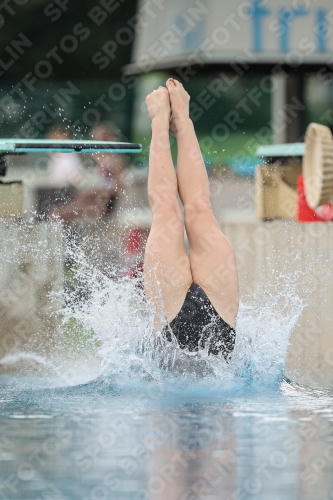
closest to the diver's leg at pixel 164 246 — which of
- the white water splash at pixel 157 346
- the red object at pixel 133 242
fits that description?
the white water splash at pixel 157 346

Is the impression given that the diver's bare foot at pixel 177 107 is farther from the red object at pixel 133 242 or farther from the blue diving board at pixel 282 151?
the blue diving board at pixel 282 151

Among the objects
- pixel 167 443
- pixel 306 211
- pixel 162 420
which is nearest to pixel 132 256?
pixel 306 211

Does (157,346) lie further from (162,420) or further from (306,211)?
(306,211)

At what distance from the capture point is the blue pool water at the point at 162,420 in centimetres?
208

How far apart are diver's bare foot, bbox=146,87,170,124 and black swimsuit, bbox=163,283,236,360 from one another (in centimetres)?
74

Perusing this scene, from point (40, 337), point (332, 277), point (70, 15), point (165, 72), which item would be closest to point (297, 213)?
point (332, 277)

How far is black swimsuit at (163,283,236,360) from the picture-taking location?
3705mm

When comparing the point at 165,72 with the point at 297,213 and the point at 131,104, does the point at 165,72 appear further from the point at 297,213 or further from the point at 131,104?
the point at 297,213

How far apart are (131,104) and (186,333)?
5.15 meters

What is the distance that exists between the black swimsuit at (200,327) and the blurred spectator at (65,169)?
289cm

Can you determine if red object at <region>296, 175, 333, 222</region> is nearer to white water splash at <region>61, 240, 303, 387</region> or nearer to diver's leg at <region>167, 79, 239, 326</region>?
white water splash at <region>61, 240, 303, 387</region>

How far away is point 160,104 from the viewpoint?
403 cm

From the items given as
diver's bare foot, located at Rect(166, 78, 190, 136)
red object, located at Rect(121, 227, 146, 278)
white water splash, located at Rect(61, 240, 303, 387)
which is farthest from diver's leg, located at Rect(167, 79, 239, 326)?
red object, located at Rect(121, 227, 146, 278)

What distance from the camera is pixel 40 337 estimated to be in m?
4.76
